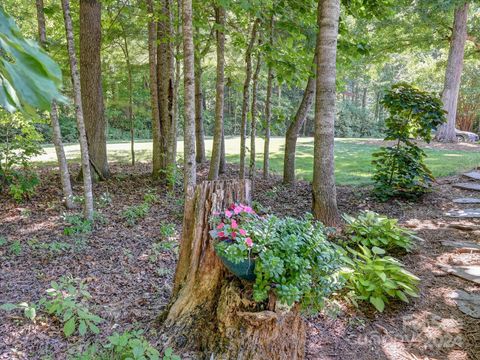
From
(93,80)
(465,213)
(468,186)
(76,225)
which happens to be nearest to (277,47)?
(93,80)

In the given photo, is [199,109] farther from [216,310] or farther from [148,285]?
[216,310]

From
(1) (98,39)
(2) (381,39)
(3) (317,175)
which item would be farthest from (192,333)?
(2) (381,39)

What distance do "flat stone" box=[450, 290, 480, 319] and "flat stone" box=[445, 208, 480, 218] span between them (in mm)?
1960

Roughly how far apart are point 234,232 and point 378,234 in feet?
7.44

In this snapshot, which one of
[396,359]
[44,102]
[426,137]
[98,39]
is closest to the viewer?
[44,102]

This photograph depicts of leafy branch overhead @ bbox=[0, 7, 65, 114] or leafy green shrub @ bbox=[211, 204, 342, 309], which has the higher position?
leafy branch overhead @ bbox=[0, 7, 65, 114]

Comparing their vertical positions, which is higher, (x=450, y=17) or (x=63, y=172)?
(x=450, y=17)

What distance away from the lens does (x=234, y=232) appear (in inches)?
76.9

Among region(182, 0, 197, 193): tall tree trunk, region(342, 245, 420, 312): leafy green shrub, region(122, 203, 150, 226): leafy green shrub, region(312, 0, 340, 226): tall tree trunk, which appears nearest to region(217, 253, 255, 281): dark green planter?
region(342, 245, 420, 312): leafy green shrub

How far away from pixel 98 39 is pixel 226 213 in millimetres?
5321

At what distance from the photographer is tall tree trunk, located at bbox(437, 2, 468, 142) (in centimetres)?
1018

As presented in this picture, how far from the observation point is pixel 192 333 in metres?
2.16

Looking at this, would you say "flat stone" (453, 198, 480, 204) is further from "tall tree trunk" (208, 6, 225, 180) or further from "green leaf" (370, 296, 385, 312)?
"tall tree trunk" (208, 6, 225, 180)

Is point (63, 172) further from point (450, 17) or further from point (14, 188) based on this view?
point (450, 17)
